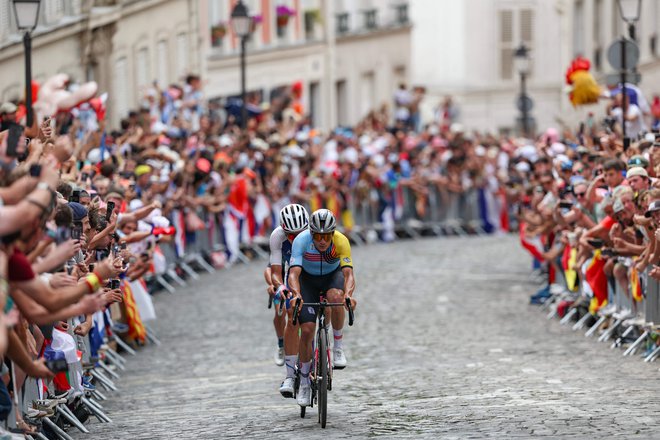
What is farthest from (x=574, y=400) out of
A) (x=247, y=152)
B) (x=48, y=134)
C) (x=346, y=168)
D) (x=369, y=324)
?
(x=346, y=168)

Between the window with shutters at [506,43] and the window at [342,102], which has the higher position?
the window with shutters at [506,43]

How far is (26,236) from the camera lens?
34.4 feet

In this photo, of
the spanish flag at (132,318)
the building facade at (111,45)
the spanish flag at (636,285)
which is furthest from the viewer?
the building facade at (111,45)

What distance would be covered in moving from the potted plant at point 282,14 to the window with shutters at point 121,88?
454 inches

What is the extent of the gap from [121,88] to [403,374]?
20790 mm

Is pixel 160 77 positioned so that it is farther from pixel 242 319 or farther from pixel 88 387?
pixel 88 387

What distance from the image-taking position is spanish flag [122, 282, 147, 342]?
19.5 m

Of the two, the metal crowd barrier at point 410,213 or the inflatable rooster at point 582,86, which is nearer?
the inflatable rooster at point 582,86

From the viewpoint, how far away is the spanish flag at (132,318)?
1947cm

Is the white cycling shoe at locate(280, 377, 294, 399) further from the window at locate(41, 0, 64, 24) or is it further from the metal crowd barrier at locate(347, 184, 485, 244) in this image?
the window at locate(41, 0, 64, 24)

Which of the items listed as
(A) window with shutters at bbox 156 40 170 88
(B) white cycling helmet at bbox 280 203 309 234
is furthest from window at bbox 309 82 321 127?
(B) white cycling helmet at bbox 280 203 309 234

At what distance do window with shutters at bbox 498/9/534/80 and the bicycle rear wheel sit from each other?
1661 inches

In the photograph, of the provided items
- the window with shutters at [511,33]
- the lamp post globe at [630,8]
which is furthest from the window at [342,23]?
the lamp post globe at [630,8]

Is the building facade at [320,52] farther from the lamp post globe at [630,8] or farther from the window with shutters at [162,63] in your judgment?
the lamp post globe at [630,8]
